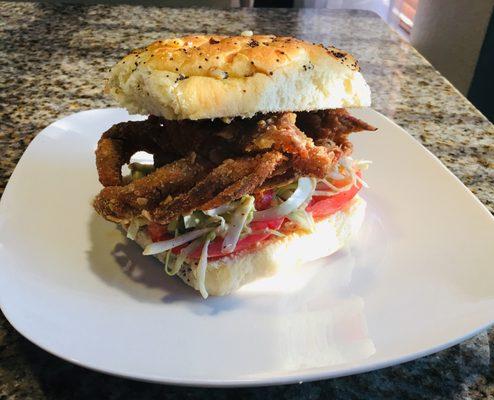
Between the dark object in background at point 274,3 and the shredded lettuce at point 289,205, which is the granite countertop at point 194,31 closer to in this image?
the shredded lettuce at point 289,205

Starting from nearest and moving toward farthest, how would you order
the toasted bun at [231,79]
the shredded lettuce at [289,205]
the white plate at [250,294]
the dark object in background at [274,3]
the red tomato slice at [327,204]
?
the white plate at [250,294]
the toasted bun at [231,79]
the shredded lettuce at [289,205]
the red tomato slice at [327,204]
the dark object in background at [274,3]

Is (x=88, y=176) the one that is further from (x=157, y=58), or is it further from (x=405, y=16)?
(x=405, y=16)

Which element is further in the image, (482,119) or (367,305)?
(482,119)

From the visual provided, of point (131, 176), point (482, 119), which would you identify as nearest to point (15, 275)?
point (131, 176)

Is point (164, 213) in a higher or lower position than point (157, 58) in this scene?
lower

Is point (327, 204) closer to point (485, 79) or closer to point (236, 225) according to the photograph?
point (236, 225)

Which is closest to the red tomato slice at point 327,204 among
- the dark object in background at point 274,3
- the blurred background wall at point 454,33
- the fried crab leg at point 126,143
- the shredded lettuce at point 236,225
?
the shredded lettuce at point 236,225
